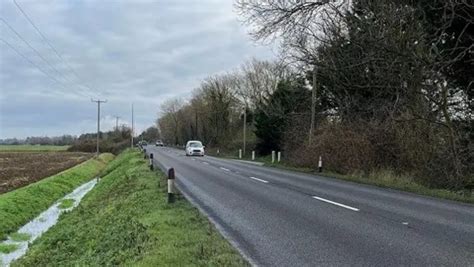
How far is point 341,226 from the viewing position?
1029 centimetres

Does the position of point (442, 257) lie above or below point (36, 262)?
above

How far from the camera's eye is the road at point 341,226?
7.67m

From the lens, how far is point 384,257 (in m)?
7.54

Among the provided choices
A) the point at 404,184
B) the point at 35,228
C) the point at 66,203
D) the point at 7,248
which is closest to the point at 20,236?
the point at 35,228

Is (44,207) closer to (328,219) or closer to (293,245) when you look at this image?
(328,219)

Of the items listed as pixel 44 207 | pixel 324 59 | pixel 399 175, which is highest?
pixel 324 59

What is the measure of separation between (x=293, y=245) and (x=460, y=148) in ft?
49.1

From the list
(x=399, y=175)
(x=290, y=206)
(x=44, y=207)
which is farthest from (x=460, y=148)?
(x=44, y=207)

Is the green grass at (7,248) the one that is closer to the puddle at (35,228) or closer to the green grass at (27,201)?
the puddle at (35,228)

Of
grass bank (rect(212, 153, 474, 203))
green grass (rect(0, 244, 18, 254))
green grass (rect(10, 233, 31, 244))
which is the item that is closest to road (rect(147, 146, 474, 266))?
grass bank (rect(212, 153, 474, 203))

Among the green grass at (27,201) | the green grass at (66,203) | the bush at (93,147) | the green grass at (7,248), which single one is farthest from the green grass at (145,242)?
the bush at (93,147)

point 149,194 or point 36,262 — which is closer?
point 36,262

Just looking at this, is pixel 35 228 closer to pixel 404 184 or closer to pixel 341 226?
pixel 341 226

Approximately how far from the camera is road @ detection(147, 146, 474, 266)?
7.67m
